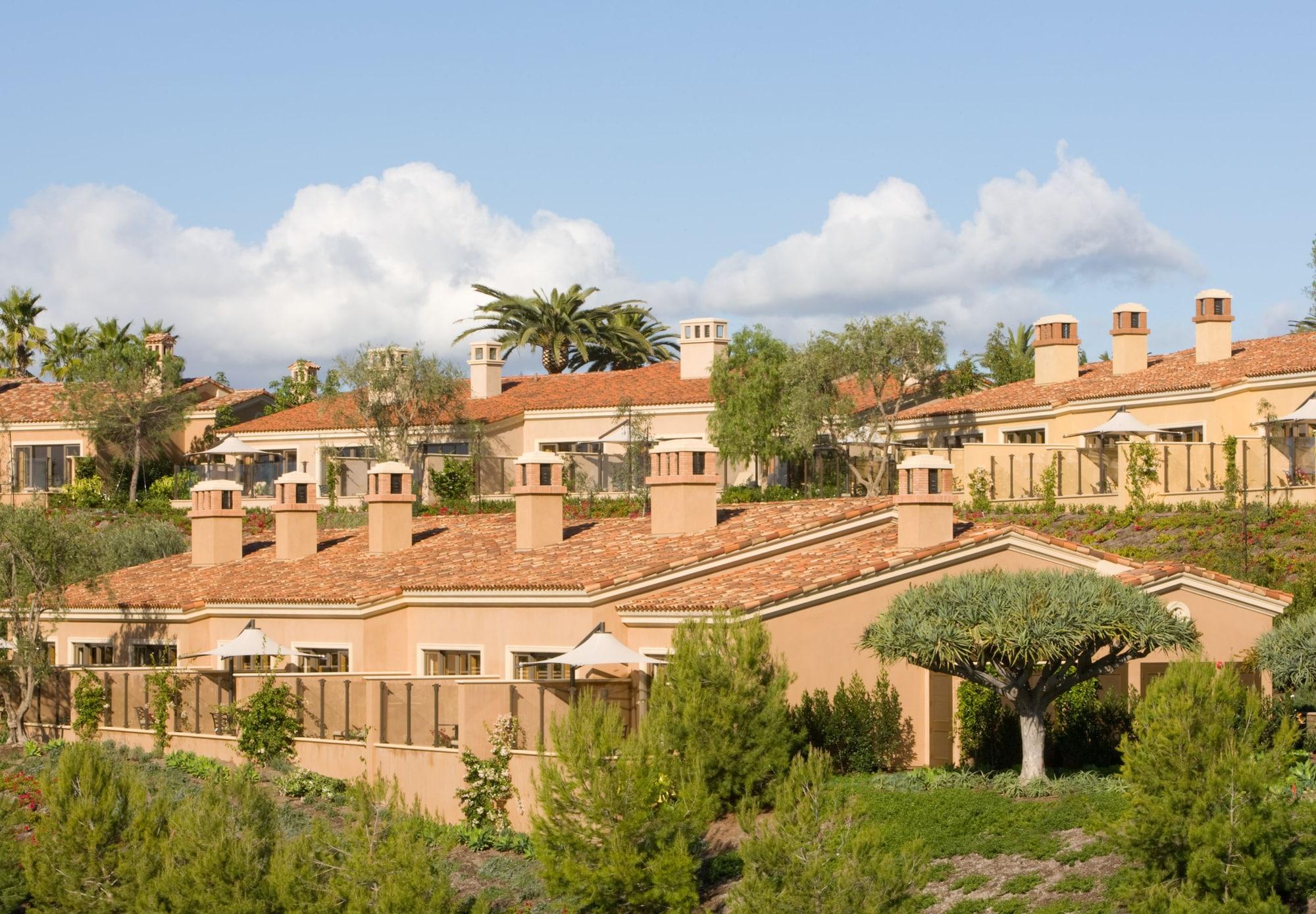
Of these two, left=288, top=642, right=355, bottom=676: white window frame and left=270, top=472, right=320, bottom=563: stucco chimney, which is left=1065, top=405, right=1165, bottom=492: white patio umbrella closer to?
left=270, top=472, right=320, bottom=563: stucco chimney

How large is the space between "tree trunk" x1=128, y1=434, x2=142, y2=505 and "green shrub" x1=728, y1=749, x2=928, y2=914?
165ft

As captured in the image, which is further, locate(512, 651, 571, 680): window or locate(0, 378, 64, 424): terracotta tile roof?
locate(0, 378, 64, 424): terracotta tile roof

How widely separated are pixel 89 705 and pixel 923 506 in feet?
57.3

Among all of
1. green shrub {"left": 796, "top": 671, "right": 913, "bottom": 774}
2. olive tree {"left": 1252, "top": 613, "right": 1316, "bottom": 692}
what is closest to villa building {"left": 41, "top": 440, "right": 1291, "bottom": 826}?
green shrub {"left": 796, "top": 671, "right": 913, "bottom": 774}

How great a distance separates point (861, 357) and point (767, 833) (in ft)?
122

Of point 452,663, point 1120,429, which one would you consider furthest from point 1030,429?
point 452,663

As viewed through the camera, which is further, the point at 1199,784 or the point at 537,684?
the point at 537,684

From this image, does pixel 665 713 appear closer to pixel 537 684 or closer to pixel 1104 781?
pixel 537 684

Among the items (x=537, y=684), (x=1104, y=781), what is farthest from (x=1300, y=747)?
(x=537, y=684)

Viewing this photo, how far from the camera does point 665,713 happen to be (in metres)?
26.5

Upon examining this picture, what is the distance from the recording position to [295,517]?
1660 inches

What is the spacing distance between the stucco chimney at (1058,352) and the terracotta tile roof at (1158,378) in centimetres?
46

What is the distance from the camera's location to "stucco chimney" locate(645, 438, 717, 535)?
1407 inches

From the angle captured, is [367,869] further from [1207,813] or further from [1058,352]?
[1058,352]
